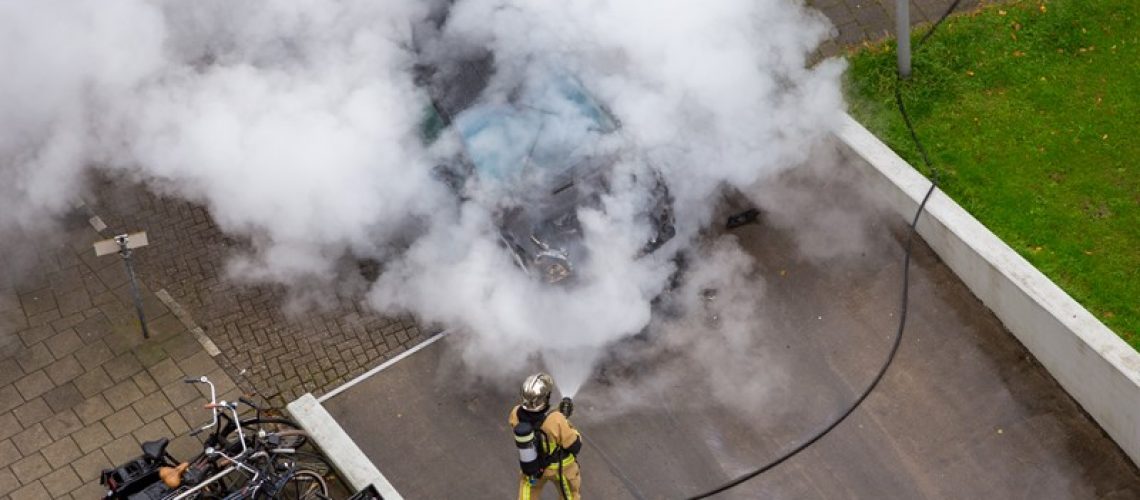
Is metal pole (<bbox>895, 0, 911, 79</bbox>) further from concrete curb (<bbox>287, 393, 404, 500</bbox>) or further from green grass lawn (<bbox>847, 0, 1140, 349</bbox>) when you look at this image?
concrete curb (<bbox>287, 393, 404, 500</bbox>)

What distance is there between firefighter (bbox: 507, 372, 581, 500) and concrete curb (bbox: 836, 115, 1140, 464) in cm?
319

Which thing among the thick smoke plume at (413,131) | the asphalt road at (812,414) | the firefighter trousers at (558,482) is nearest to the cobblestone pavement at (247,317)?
the thick smoke plume at (413,131)

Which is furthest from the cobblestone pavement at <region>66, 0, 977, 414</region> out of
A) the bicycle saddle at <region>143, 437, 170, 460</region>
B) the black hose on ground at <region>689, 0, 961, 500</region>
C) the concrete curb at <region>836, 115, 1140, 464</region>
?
the concrete curb at <region>836, 115, 1140, 464</region>

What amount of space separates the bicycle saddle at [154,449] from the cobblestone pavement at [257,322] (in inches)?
40.2

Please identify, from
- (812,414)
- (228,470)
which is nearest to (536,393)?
(228,470)

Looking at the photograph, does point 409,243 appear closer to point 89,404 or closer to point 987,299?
point 89,404

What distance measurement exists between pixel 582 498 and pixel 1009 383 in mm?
2922

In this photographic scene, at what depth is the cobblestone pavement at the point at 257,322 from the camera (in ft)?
28.2

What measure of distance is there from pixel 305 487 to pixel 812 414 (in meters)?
3.28

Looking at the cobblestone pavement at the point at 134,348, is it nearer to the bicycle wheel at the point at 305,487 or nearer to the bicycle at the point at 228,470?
the bicycle at the point at 228,470

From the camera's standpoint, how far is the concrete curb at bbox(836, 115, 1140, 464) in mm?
7547

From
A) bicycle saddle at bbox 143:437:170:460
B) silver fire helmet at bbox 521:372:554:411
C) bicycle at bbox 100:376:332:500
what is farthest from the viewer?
bicycle saddle at bbox 143:437:170:460

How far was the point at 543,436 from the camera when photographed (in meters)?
6.98

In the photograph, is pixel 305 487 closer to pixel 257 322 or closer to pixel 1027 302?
pixel 257 322
